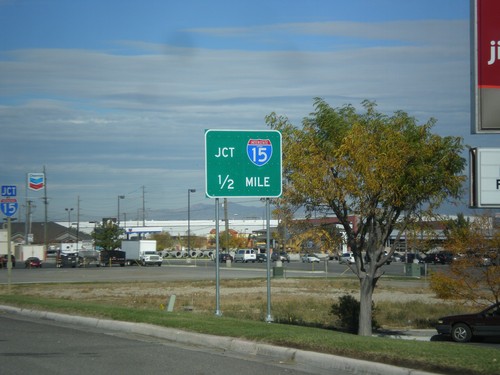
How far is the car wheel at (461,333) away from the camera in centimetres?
2372

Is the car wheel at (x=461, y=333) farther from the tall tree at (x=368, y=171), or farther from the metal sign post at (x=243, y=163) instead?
the metal sign post at (x=243, y=163)

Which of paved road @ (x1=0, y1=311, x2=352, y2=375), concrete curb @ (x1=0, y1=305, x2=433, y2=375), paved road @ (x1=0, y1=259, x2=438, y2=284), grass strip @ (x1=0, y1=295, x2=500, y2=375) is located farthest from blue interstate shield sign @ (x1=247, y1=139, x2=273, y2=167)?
paved road @ (x1=0, y1=259, x2=438, y2=284)

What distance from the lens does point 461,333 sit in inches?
938

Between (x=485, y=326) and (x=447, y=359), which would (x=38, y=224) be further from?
(x=447, y=359)

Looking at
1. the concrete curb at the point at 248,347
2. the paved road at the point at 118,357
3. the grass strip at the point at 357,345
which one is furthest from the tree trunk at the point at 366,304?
the paved road at the point at 118,357

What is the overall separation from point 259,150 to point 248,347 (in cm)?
727

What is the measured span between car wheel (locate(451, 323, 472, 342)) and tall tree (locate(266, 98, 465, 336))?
12.3ft

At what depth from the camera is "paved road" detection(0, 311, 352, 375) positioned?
36.4ft

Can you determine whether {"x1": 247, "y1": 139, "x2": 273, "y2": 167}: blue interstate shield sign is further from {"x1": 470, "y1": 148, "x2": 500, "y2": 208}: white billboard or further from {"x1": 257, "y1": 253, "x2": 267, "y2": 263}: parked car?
{"x1": 257, "y1": 253, "x2": 267, "y2": 263}: parked car

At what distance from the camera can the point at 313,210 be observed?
2156cm

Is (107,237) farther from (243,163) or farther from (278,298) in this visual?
(243,163)

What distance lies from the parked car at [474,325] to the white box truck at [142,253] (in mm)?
70958

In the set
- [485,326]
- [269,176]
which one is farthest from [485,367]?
[485,326]

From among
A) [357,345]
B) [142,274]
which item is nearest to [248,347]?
[357,345]
